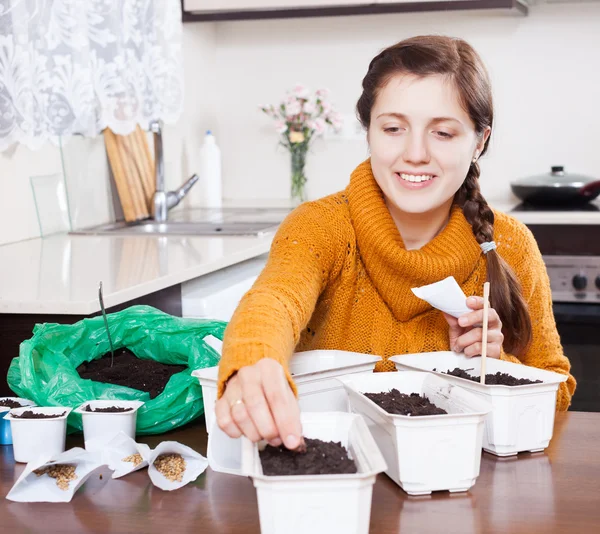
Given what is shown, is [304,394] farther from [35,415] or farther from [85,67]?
[85,67]

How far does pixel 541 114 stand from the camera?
10.9ft

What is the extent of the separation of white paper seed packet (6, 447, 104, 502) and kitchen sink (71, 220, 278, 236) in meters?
1.52

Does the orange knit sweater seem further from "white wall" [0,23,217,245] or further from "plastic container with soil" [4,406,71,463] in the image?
"white wall" [0,23,217,245]

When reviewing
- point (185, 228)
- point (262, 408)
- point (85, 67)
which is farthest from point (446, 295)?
point (185, 228)

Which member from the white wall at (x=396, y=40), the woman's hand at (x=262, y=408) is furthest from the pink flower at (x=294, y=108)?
the woman's hand at (x=262, y=408)

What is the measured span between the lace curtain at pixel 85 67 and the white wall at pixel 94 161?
0.21 meters

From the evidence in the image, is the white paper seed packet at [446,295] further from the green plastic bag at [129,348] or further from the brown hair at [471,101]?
the green plastic bag at [129,348]

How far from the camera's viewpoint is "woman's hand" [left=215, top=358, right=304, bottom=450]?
832mm

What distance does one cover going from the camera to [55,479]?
3.23 ft

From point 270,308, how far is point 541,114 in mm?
2541

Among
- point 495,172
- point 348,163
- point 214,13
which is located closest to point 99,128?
point 214,13

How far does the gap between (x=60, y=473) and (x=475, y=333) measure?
61 centimetres

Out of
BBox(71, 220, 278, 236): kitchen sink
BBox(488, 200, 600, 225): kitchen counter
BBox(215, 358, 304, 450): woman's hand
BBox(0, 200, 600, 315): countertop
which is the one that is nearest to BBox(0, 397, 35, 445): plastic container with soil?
BBox(0, 200, 600, 315): countertop

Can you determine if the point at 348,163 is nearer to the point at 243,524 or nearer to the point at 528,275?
the point at 528,275
